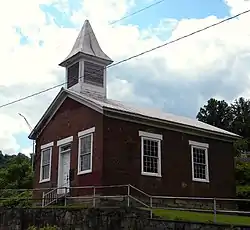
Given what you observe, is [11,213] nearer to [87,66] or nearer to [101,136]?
[101,136]

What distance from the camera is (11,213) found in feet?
64.4

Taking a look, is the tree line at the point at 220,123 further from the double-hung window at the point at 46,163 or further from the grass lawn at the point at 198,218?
the grass lawn at the point at 198,218

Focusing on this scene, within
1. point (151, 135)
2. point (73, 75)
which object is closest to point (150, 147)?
point (151, 135)

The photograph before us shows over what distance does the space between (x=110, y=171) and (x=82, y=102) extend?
3996 millimetres

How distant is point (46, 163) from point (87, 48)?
21.1 ft

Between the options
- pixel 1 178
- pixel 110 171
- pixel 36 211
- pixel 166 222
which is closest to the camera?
pixel 166 222

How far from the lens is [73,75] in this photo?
2539 centimetres

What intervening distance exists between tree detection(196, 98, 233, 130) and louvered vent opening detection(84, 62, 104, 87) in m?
53.5

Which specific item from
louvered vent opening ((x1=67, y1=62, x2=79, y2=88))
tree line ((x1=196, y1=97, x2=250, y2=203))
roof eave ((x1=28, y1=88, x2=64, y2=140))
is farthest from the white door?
tree line ((x1=196, y1=97, x2=250, y2=203))

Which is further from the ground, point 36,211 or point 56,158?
point 56,158

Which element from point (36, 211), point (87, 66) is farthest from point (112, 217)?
point (87, 66)

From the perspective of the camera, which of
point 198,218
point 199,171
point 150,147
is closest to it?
point 198,218

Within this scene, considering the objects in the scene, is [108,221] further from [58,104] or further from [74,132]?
[58,104]

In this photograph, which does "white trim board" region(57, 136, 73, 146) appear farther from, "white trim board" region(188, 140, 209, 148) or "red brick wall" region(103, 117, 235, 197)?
"white trim board" region(188, 140, 209, 148)
